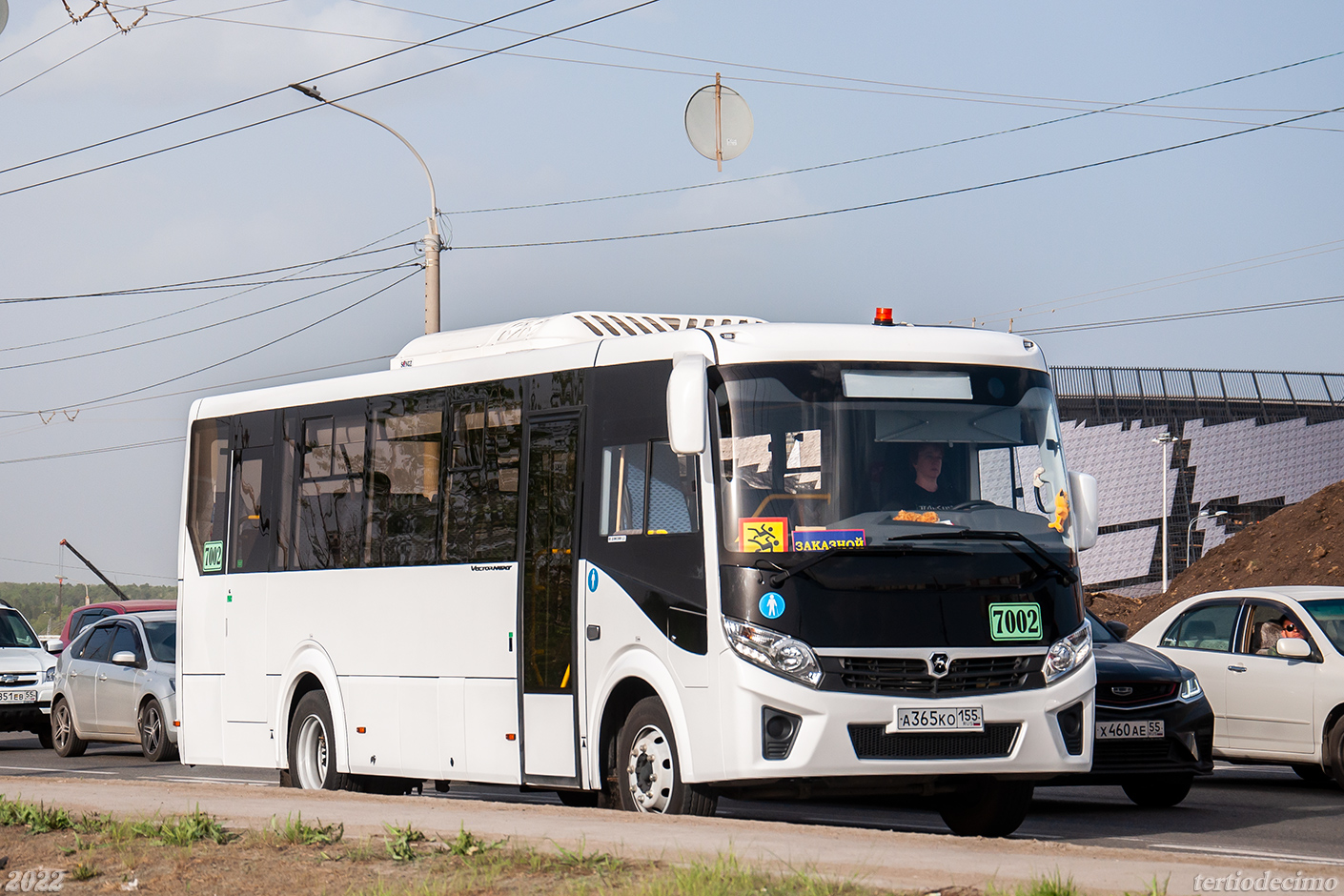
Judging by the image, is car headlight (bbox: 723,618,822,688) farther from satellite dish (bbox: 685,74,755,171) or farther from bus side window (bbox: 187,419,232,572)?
satellite dish (bbox: 685,74,755,171)

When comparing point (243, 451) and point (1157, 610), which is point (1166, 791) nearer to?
point (243, 451)

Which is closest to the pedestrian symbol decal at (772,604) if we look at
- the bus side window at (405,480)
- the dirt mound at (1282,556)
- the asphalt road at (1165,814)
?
the asphalt road at (1165,814)

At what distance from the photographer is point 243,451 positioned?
14.9m

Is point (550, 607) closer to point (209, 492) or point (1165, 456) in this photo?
point (209, 492)

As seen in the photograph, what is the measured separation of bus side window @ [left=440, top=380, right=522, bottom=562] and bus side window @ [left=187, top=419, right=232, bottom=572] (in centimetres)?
361

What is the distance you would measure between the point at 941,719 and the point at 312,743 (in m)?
6.16

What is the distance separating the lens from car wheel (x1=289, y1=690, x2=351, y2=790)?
13469 millimetres

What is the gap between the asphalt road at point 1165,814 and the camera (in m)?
10.3

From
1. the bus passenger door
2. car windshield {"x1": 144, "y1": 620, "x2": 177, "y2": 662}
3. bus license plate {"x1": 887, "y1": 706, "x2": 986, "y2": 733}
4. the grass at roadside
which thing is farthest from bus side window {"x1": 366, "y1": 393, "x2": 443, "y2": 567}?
car windshield {"x1": 144, "y1": 620, "x2": 177, "y2": 662}

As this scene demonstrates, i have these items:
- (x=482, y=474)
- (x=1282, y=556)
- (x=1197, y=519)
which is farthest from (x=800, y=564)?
(x=1197, y=519)

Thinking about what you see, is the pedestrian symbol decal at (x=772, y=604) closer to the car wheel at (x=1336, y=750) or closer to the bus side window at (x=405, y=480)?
the bus side window at (x=405, y=480)

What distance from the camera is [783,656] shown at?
950cm

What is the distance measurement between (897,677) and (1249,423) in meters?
58.1

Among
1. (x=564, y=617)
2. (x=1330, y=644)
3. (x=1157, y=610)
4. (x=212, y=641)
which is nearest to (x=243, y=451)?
(x=212, y=641)
